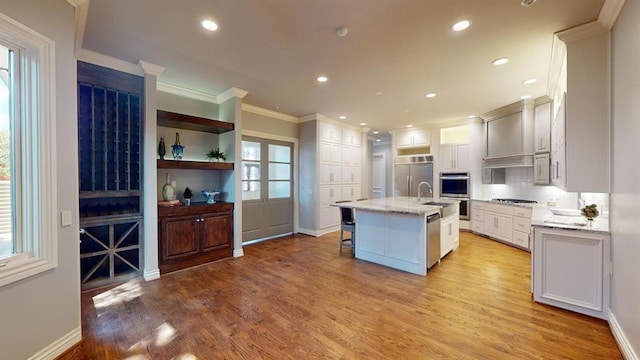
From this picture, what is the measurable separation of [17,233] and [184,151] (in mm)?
2544

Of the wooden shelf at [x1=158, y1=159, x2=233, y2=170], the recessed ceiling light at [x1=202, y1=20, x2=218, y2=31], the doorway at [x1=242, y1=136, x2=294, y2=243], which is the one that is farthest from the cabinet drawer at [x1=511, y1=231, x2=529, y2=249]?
the recessed ceiling light at [x1=202, y1=20, x2=218, y2=31]

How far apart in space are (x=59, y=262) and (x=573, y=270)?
4512 millimetres

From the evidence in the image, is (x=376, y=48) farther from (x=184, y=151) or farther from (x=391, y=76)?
(x=184, y=151)

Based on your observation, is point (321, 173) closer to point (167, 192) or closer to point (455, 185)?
point (167, 192)

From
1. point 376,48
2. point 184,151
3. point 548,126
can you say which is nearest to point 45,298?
point 184,151

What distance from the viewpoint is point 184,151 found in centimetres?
420

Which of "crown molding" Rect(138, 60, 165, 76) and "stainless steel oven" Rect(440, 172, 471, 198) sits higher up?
"crown molding" Rect(138, 60, 165, 76)

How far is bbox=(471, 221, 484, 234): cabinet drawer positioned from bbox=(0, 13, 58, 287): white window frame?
6737 millimetres

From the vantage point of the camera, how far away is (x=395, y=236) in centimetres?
377

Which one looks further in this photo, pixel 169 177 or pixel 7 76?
pixel 169 177

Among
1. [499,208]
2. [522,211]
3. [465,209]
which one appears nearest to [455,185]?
[465,209]

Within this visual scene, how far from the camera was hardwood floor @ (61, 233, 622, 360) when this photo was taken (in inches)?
78.5

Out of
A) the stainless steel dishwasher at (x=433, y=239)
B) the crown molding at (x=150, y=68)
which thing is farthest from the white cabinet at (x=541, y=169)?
the crown molding at (x=150, y=68)

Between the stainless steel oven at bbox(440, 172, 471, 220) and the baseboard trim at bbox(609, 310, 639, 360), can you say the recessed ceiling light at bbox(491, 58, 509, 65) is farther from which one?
the stainless steel oven at bbox(440, 172, 471, 220)
